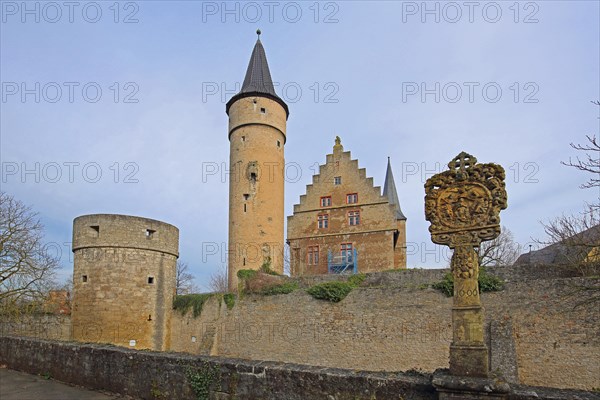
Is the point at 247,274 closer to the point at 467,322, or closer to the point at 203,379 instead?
the point at 203,379

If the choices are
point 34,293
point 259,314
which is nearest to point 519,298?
point 259,314

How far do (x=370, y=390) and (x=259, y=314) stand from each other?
14152 millimetres

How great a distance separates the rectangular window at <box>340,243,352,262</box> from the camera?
82.6 ft

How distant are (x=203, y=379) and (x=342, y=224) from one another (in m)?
20.5

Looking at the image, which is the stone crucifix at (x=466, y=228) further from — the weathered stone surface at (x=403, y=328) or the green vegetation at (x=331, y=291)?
the green vegetation at (x=331, y=291)

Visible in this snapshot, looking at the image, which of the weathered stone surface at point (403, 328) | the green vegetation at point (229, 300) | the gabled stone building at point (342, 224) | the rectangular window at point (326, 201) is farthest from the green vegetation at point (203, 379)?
the rectangular window at point (326, 201)

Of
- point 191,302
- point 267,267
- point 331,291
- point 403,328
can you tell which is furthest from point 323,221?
point 403,328

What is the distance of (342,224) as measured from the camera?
25.8 m

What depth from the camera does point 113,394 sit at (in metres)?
6.51

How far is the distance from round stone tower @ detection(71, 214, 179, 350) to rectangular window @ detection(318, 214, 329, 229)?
10159mm

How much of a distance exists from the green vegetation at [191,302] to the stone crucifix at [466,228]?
17.1 m

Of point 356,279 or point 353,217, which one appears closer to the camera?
point 356,279

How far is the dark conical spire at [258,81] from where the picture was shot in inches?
1029

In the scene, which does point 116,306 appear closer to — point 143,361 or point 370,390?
point 143,361
